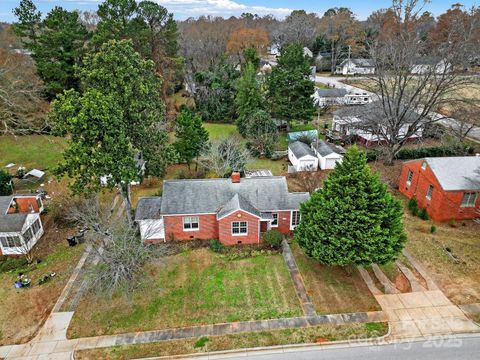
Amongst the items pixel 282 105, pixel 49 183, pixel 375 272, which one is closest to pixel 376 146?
pixel 282 105

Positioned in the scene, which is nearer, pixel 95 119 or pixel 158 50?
pixel 95 119

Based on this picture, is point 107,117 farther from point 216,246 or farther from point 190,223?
point 216,246

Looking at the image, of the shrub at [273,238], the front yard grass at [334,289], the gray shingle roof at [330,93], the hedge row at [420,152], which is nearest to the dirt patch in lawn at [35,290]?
the shrub at [273,238]

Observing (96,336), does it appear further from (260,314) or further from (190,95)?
(190,95)

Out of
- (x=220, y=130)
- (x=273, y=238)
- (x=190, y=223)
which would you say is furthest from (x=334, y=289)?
(x=220, y=130)

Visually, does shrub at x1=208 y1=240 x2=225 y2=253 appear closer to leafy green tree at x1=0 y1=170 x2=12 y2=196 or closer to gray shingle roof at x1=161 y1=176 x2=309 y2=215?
gray shingle roof at x1=161 y1=176 x2=309 y2=215
